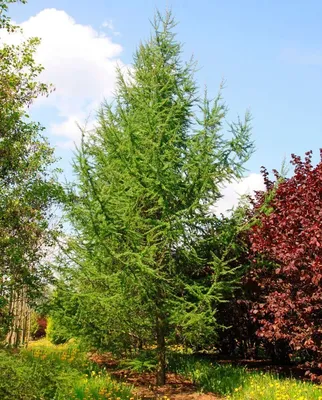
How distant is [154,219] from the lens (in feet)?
31.4

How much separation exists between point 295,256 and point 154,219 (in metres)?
3.02

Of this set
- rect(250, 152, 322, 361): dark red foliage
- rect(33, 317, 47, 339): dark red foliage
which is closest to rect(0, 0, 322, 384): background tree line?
rect(250, 152, 322, 361): dark red foliage

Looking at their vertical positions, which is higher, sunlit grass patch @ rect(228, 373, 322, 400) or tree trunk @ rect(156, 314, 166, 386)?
tree trunk @ rect(156, 314, 166, 386)

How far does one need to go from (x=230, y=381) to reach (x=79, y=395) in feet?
11.1

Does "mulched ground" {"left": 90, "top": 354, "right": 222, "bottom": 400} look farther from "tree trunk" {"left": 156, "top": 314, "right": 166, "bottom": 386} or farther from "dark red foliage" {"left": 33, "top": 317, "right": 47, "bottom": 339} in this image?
"dark red foliage" {"left": 33, "top": 317, "right": 47, "bottom": 339}

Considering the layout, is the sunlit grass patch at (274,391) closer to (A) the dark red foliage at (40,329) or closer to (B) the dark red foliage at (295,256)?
(B) the dark red foliage at (295,256)

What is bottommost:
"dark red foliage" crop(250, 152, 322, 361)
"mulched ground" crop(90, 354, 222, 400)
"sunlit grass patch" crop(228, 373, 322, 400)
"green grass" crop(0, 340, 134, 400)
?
"mulched ground" crop(90, 354, 222, 400)

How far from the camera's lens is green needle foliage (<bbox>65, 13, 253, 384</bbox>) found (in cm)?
884

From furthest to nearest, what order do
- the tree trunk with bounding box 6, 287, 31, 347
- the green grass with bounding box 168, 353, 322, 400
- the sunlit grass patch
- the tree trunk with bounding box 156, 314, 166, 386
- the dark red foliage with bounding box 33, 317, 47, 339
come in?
the dark red foliage with bounding box 33, 317, 47, 339
the tree trunk with bounding box 6, 287, 31, 347
the tree trunk with bounding box 156, 314, 166, 386
the green grass with bounding box 168, 353, 322, 400
the sunlit grass patch

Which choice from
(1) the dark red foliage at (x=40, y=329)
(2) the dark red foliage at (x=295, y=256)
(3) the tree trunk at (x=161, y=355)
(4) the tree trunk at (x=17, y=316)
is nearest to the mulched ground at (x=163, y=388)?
(3) the tree trunk at (x=161, y=355)

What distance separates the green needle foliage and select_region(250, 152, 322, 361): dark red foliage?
1.14 meters

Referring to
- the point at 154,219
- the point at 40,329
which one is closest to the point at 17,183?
the point at 154,219

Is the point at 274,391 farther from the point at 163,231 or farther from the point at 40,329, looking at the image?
the point at 40,329

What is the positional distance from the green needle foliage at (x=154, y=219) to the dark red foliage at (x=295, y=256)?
44.8 inches
